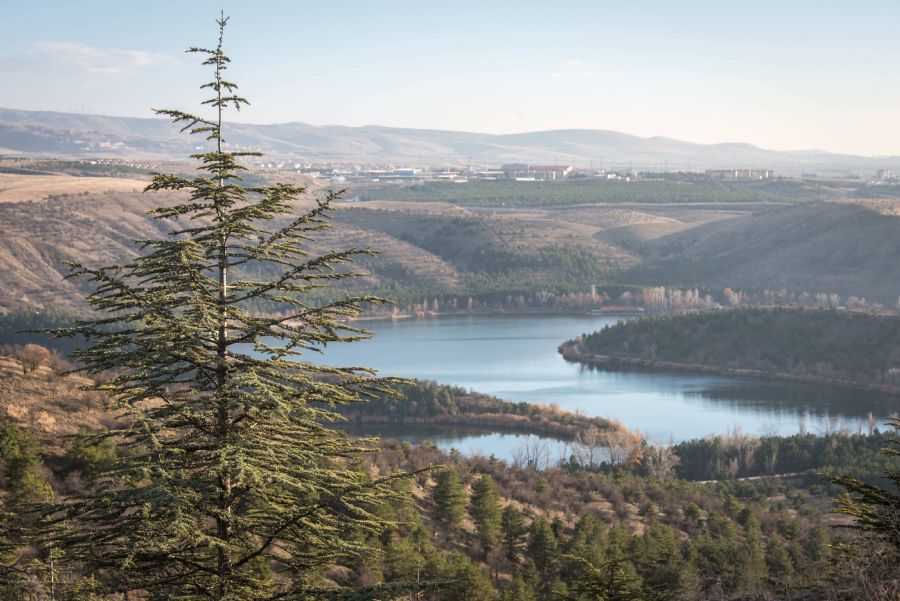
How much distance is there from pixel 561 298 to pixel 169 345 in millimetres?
98927

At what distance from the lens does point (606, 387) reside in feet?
225

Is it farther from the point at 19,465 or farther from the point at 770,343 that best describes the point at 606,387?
the point at 19,465

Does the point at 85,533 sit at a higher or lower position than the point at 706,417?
higher

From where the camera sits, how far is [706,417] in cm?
5872

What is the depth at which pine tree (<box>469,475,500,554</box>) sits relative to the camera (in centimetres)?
2483

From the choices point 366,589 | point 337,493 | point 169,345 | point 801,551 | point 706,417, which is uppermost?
point 169,345

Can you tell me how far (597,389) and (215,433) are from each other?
60356mm

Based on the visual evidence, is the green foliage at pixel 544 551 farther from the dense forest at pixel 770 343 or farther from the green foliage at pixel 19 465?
the dense forest at pixel 770 343

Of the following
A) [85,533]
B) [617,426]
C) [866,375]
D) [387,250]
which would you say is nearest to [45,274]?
[387,250]

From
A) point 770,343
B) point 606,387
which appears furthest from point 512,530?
point 770,343

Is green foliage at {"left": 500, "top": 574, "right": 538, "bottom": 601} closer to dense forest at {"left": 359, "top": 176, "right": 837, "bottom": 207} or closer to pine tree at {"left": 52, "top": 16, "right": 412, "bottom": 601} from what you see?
pine tree at {"left": 52, "top": 16, "right": 412, "bottom": 601}

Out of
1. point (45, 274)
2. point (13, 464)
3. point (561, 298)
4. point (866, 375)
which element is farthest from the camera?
point (561, 298)

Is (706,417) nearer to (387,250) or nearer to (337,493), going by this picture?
(337,493)

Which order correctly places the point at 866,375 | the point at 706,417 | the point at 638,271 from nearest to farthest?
the point at 706,417
the point at 866,375
the point at 638,271
